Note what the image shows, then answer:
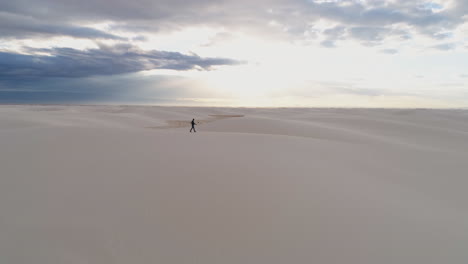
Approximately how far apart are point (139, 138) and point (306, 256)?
5600 millimetres

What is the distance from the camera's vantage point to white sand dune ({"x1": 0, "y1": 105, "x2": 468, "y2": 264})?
261 centimetres

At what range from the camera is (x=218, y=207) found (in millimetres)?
3289

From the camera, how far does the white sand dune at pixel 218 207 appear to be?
2605 millimetres

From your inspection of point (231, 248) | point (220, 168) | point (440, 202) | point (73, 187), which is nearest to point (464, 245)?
point (440, 202)

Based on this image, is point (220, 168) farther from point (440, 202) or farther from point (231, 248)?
point (440, 202)

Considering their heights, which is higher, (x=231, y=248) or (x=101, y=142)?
(x=101, y=142)

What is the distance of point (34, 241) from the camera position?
2596mm

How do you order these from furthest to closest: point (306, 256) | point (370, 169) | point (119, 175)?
1. point (370, 169)
2. point (119, 175)
3. point (306, 256)

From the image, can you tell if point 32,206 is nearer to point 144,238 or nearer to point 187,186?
point 144,238

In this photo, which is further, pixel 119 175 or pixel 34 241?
pixel 119 175

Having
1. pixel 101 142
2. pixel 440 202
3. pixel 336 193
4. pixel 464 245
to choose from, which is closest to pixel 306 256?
Answer: pixel 336 193

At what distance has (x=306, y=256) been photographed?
2580 millimetres

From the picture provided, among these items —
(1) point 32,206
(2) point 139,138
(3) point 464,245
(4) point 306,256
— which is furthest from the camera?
(2) point 139,138

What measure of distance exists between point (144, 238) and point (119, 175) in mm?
1732
